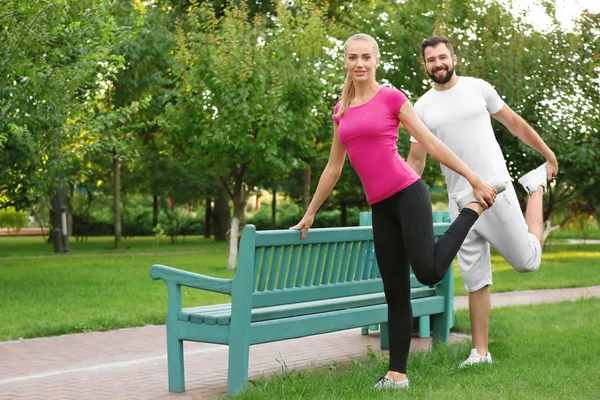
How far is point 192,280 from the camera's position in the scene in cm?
576

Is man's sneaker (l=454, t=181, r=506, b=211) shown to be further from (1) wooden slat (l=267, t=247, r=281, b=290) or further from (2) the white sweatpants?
(1) wooden slat (l=267, t=247, r=281, b=290)

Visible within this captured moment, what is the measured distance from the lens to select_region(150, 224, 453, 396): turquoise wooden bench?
5562mm

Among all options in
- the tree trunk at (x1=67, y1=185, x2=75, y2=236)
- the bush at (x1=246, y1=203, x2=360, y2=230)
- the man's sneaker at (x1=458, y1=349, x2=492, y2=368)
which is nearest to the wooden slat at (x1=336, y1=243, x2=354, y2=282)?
the man's sneaker at (x1=458, y1=349, x2=492, y2=368)

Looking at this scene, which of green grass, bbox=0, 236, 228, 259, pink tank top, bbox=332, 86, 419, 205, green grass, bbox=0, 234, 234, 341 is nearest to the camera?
pink tank top, bbox=332, 86, 419, 205

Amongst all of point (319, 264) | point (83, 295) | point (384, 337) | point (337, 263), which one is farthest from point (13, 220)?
point (319, 264)

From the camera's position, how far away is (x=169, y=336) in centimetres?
591

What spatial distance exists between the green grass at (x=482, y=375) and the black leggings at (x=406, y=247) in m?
0.36

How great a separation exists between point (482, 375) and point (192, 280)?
193 centimetres

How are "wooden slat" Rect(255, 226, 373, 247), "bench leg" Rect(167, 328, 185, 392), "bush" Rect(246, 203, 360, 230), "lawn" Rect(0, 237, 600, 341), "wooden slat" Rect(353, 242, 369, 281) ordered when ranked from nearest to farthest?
"wooden slat" Rect(255, 226, 373, 247) < "bench leg" Rect(167, 328, 185, 392) < "wooden slat" Rect(353, 242, 369, 281) < "lawn" Rect(0, 237, 600, 341) < "bush" Rect(246, 203, 360, 230)

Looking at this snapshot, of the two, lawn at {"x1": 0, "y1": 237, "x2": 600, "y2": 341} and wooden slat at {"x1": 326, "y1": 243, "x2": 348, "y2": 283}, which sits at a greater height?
wooden slat at {"x1": 326, "y1": 243, "x2": 348, "y2": 283}

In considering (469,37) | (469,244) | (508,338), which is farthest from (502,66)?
(469,244)

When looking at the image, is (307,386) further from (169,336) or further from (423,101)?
(423,101)

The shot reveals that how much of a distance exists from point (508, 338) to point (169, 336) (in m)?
3.29

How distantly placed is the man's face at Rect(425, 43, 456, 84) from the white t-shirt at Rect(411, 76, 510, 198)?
0.14 meters
